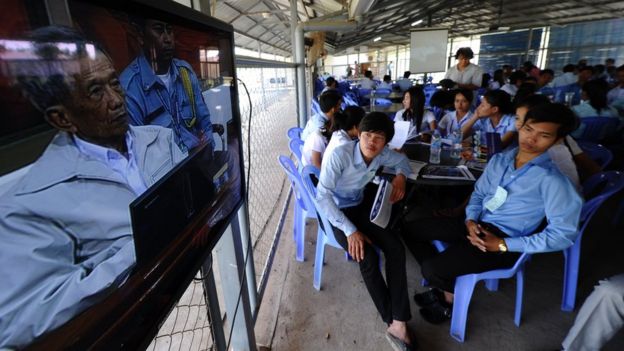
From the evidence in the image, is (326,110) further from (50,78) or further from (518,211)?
(50,78)

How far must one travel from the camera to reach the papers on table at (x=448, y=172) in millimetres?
1904

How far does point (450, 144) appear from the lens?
8.57ft

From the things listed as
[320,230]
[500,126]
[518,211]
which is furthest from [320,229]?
[500,126]

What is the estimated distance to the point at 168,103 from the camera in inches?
28.0

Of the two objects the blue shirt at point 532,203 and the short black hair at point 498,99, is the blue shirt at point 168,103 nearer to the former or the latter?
the blue shirt at point 532,203

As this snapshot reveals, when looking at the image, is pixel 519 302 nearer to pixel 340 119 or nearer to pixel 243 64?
pixel 340 119

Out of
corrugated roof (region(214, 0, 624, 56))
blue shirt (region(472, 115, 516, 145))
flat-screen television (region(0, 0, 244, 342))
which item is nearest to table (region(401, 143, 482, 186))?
blue shirt (region(472, 115, 516, 145))

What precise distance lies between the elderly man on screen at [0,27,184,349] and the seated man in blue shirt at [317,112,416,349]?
1.23m

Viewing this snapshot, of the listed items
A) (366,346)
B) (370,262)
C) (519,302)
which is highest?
(370,262)

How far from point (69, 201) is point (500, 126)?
2.87 metres

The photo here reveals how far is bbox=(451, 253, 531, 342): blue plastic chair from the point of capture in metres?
1.58

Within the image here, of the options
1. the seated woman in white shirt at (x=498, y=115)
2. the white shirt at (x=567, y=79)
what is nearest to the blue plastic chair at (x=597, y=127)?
the seated woman in white shirt at (x=498, y=115)

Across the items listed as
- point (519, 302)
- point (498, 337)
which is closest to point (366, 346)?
point (498, 337)

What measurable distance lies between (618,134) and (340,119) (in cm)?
287
